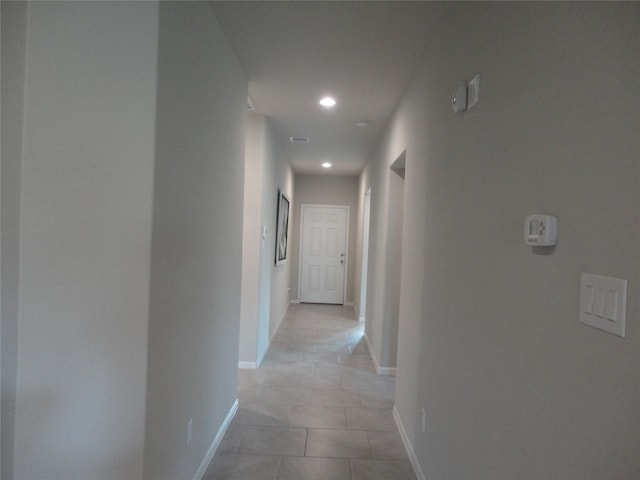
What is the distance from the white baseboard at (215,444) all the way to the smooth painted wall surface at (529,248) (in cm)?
121

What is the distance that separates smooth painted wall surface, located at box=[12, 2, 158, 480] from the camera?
1303 mm

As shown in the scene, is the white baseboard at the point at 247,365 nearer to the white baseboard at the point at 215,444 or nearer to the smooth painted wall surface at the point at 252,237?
the smooth painted wall surface at the point at 252,237

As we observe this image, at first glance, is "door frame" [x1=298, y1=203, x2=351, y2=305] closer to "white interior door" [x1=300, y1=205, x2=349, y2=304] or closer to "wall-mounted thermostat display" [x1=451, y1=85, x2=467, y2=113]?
"white interior door" [x1=300, y1=205, x2=349, y2=304]

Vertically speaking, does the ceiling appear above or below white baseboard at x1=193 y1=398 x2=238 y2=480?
above

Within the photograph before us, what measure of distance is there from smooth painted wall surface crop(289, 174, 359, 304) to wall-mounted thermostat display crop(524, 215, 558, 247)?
6.32 meters

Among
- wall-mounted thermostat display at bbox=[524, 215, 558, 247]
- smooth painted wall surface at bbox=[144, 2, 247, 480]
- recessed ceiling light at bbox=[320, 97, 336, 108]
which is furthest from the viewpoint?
recessed ceiling light at bbox=[320, 97, 336, 108]

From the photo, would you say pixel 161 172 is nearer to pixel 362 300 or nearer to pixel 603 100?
pixel 603 100

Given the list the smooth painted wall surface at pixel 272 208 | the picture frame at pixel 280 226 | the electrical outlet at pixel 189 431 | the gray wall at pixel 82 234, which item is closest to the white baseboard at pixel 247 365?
the smooth painted wall surface at pixel 272 208

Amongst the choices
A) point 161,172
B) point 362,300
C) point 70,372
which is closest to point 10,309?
point 70,372

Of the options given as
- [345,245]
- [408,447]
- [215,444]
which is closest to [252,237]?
[215,444]

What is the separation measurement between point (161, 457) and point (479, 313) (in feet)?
4.56

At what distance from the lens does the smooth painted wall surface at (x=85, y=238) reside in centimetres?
130

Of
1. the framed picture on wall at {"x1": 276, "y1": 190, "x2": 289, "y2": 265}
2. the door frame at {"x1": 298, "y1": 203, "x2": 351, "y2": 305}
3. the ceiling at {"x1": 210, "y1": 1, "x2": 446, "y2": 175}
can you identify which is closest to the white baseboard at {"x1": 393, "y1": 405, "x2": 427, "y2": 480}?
the ceiling at {"x1": 210, "y1": 1, "x2": 446, "y2": 175}

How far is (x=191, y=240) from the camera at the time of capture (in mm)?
1741
